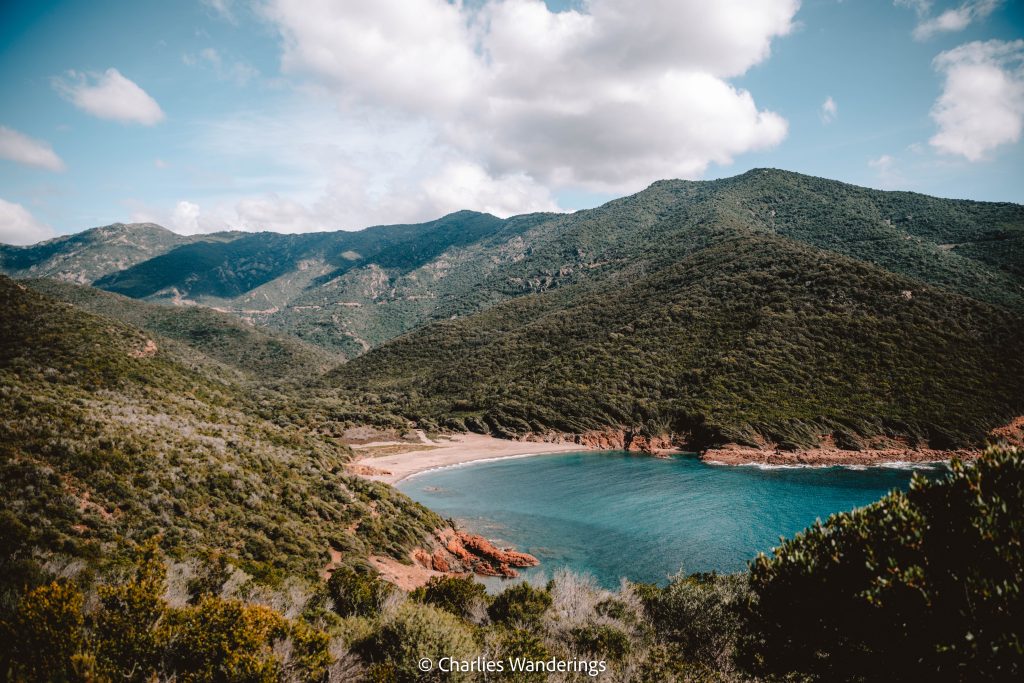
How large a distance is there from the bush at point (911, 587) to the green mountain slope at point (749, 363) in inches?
2106

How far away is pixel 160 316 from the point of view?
465ft

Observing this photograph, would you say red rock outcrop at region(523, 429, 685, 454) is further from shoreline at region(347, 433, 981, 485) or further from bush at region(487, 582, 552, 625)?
bush at region(487, 582, 552, 625)

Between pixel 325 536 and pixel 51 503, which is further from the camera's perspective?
Answer: pixel 325 536

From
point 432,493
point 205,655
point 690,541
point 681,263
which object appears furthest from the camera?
point 681,263

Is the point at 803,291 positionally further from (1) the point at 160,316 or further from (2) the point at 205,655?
(1) the point at 160,316

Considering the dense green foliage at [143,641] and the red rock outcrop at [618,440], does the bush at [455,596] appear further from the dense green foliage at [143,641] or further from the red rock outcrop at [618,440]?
the red rock outcrop at [618,440]

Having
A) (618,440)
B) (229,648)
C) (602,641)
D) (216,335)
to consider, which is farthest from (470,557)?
(216,335)

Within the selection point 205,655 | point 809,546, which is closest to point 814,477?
point 809,546

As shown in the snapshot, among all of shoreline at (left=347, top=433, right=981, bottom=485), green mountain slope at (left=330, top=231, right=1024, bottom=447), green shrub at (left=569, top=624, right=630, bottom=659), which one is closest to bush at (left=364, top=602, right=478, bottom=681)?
green shrub at (left=569, top=624, right=630, bottom=659)

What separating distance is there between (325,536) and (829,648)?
76.1 feet

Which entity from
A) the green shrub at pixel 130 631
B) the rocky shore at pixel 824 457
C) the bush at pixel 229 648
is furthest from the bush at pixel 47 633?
the rocky shore at pixel 824 457

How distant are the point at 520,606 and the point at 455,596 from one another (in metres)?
2.86

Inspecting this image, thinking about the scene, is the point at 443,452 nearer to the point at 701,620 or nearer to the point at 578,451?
the point at 578,451

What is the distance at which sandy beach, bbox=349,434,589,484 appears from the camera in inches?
2350
